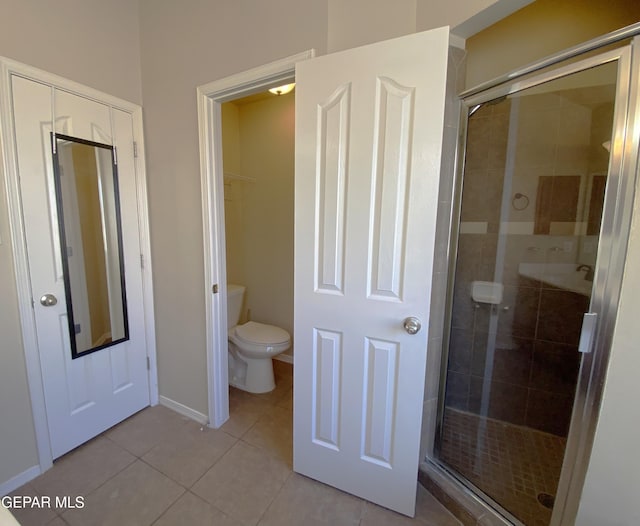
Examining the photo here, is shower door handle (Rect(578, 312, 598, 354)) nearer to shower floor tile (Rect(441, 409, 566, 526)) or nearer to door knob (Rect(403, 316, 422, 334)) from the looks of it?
door knob (Rect(403, 316, 422, 334))

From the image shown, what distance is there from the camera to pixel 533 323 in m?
1.72

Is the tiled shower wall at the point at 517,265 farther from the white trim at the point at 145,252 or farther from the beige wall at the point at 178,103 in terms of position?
the white trim at the point at 145,252

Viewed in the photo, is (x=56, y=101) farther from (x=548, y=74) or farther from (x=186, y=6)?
(x=548, y=74)

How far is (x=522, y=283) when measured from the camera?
173 centimetres

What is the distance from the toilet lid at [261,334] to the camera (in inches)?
85.1

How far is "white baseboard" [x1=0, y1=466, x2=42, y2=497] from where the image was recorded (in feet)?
4.45

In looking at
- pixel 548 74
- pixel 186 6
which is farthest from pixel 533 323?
pixel 186 6

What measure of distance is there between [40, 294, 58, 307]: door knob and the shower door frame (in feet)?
7.86

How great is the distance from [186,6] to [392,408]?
7.86 ft

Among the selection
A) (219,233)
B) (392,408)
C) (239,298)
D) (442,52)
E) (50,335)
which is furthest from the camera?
(239,298)

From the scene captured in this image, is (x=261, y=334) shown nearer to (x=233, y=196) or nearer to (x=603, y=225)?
(x=233, y=196)

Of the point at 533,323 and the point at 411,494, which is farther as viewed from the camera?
the point at 533,323

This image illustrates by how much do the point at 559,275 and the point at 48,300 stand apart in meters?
2.85

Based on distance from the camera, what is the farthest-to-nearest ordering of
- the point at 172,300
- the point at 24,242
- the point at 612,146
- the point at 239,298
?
the point at 239,298
the point at 172,300
the point at 24,242
the point at 612,146
